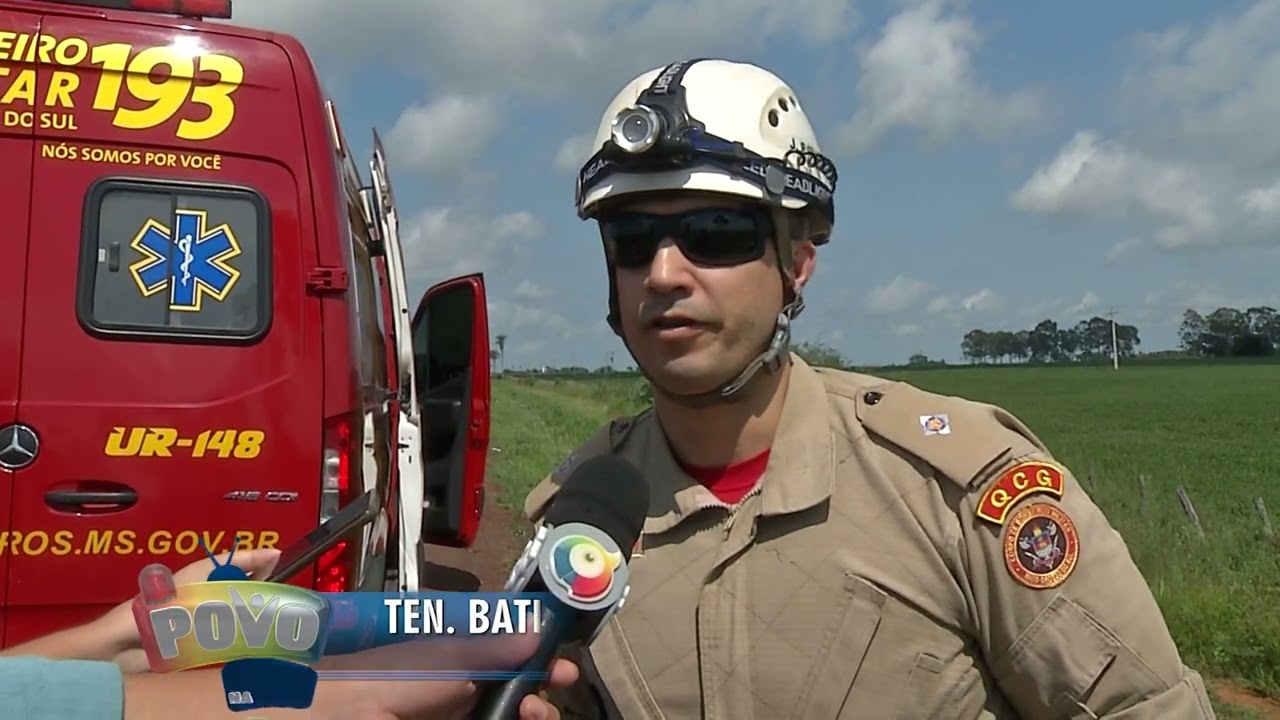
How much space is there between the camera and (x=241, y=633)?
41.3 inches

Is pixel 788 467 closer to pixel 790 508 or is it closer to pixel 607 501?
pixel 790 508

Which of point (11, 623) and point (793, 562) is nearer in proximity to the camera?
point (793, 562)

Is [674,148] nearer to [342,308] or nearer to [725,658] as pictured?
[725,658]

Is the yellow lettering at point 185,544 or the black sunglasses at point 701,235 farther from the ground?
the black sunglasses at point 701,235

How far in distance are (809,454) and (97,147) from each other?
106 inches

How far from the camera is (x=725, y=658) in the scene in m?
1.90

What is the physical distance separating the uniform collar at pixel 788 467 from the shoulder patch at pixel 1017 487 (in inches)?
10.8

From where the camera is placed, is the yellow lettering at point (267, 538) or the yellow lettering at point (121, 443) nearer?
the yellow lettering at point (121, 443)

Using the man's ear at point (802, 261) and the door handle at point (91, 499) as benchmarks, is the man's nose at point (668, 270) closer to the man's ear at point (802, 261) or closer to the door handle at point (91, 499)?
the man's ear at point (802, 261)

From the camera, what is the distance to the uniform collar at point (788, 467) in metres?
1.92

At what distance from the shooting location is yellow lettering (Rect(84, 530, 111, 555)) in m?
3.50

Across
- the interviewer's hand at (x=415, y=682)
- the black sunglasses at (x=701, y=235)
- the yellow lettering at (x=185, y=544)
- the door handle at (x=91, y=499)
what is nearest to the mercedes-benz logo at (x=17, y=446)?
the door handle at (x=91, y=499)

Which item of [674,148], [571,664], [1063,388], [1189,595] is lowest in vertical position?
[1189,595]

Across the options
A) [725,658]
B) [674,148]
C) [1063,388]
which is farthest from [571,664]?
[1063,388]
